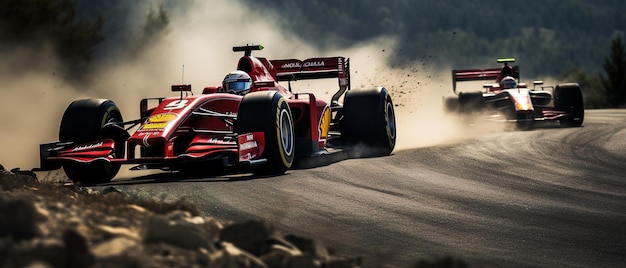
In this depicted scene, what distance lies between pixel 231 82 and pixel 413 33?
9952 cm

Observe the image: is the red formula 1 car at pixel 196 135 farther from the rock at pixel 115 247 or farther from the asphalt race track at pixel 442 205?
the rock at pixel 115 247

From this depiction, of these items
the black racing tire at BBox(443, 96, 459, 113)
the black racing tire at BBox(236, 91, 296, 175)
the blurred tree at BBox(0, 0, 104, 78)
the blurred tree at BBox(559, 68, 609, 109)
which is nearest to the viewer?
the black racing tire at BBox(236, 91, 296, 175)

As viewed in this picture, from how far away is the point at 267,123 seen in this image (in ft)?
37.4

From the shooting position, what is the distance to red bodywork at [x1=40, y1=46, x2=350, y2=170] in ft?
35.9

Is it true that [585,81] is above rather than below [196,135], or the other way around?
above

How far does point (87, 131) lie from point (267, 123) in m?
2.18

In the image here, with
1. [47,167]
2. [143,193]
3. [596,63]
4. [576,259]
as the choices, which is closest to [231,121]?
[47,167]

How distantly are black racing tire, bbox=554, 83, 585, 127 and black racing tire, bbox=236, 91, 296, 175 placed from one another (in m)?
13.3

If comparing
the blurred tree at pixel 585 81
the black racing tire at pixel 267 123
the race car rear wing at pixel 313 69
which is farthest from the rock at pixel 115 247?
the blurred tree at pixel 585 81

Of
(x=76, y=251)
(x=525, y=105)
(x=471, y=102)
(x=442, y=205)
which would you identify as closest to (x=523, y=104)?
(x=525, y=105)

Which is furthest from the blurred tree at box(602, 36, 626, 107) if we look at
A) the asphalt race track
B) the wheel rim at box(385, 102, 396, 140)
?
the asphalt race track

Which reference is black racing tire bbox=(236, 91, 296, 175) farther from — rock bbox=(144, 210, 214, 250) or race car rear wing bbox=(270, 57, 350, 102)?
rock bbox=(144, 210, 214, 250)

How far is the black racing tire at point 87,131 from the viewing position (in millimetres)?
11547

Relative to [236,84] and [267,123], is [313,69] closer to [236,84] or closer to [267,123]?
[236,84]
